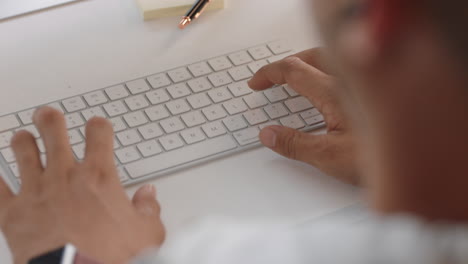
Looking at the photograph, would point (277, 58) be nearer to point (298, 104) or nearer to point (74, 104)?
point (298, 104)

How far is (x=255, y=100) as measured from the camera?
877mm

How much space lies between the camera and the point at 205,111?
2.80 ft

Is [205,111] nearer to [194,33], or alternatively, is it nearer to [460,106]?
[194,33]

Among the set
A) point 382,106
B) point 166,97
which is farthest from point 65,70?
point 382,106

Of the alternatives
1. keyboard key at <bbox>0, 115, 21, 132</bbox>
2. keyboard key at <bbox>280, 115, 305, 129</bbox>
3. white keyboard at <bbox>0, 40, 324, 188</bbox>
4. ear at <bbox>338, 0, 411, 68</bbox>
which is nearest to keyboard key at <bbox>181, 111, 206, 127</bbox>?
white keyboard at <bbox>0, 40, 324, 188</bbox>

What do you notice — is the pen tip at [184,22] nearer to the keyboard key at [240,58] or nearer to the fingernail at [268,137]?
the keyboard key at [240,58]

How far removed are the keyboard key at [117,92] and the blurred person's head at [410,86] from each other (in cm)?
48

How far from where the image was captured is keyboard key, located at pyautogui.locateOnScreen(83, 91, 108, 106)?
0.86 metres

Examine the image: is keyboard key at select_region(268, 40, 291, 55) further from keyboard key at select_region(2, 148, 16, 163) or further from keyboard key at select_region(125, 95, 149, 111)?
keyboard key at select_region(2, 148, 16, 163)

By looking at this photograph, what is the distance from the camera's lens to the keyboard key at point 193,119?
0.84 metres

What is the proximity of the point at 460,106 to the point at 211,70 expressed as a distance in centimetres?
57

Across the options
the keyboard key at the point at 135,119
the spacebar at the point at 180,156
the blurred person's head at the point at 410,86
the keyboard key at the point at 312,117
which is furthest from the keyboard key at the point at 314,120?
the blurred person's head at the point at 410,86

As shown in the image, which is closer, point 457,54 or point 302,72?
point 457,54

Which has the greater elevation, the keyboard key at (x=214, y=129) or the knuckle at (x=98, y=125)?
the knuckle at (x=98, y=125)
